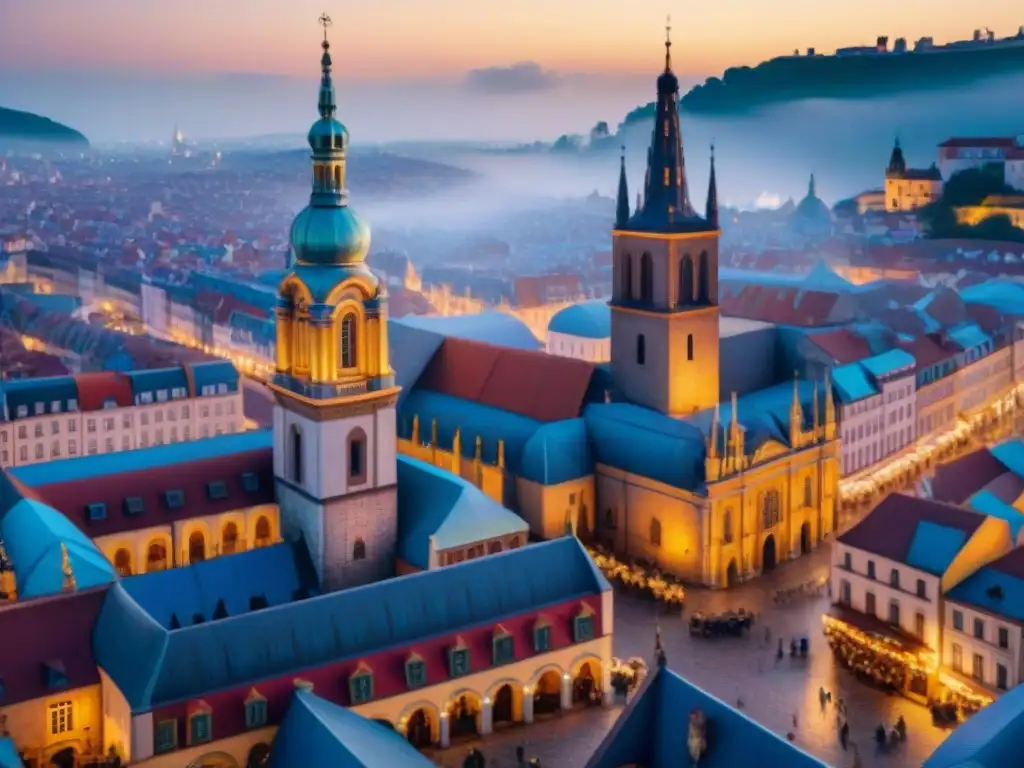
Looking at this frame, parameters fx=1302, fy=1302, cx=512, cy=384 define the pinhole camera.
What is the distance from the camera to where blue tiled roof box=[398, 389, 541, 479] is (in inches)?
2995

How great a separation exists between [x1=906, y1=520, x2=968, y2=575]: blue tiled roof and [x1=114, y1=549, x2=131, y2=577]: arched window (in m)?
36.0

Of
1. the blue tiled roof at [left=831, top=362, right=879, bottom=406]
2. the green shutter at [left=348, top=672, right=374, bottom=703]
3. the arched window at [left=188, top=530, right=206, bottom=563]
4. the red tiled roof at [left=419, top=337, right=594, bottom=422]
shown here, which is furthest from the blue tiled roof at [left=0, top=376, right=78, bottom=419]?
the blue tiled roof at [left=831, top=362, right=879, bottom=406]

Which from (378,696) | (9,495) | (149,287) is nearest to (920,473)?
(378,696)

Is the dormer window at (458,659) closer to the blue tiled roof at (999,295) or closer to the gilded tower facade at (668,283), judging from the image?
the gilded tower facade at (668,283)

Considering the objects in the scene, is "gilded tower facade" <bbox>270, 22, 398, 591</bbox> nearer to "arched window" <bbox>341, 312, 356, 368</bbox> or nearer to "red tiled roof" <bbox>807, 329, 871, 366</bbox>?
"arched window" <bbox>341, 312, 356, 368</bbox>

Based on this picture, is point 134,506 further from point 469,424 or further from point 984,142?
point 984,142

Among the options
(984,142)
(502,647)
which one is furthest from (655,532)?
(984,142)

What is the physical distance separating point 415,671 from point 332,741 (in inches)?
334

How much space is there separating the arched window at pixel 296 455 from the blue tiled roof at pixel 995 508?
1232 inches

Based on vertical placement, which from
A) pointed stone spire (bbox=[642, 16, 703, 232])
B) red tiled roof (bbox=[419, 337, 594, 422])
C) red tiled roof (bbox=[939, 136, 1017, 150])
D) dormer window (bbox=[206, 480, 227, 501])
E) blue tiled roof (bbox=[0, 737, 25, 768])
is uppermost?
red tiled roof (bbox=[939, 136, 1017, 150])

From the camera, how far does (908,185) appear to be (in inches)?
6698

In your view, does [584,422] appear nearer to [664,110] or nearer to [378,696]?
[664,110]

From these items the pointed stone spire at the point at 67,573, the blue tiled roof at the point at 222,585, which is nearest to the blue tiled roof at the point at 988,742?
the blue tiled roof at the point at 222,585

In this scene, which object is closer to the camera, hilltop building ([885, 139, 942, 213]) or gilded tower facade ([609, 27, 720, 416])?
gilded tower facade ([609, 27, 720, 416])
